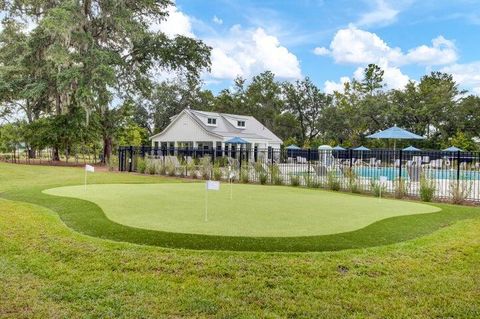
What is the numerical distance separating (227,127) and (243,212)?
26.4 meters

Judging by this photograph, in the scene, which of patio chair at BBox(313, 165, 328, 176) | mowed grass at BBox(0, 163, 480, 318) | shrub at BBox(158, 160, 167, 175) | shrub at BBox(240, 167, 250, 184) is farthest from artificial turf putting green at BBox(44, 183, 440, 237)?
shrub at BBox(158, 160, 167, 175)

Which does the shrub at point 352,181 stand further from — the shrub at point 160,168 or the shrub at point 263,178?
the shrub at point 160,168

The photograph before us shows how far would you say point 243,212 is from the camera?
23.6 feet

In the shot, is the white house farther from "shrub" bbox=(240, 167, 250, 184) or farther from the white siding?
"shrub" bbox=(240, 167, 250, 184)

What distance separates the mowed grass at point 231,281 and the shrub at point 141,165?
1294cm

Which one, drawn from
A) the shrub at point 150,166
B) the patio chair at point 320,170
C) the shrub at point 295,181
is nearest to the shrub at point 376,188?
the shrub at point 295,181

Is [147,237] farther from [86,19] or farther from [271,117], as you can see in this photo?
[271,117]

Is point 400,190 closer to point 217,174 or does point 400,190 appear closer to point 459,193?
point 459,193

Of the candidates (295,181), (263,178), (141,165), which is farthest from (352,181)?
(141,165)

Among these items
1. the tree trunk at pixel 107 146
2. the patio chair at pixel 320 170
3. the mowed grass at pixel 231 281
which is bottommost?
the mowed grass at pixel 231 281

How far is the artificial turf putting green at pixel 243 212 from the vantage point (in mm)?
5926

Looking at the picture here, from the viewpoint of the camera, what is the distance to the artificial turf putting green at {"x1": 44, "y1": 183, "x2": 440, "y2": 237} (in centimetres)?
593

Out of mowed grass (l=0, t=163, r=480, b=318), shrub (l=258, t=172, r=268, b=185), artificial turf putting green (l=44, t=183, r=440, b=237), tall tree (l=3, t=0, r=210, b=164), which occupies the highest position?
tall tree (l=3, t=0, r=210, b=164)

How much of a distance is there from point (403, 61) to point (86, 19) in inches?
811
